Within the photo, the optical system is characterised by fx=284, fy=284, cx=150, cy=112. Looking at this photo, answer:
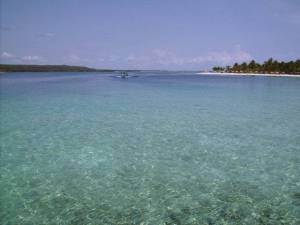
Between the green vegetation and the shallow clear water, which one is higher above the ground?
the green vegetation

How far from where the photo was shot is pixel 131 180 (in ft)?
26.4

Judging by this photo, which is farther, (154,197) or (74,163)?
(74,163)

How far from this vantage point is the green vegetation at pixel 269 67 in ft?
380

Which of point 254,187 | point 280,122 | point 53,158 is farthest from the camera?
point 280,122

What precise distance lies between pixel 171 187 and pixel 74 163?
3595 millimetres

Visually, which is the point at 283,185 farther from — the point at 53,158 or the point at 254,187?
the point at 53,158

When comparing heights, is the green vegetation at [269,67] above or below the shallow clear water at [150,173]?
above

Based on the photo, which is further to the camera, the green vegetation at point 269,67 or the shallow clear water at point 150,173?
the green vegetation at point 269,67

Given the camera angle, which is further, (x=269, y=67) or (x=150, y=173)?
(x=269, y=67)

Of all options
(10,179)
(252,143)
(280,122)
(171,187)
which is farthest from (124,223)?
(280,122)

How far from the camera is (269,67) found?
129 meters

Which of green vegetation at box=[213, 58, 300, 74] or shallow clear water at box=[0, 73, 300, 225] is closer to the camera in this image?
shallow clear water at box=[0, 73, 300, 225]

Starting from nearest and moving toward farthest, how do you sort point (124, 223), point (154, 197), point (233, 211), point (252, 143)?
point (124, 223), point (233, 211), point (154, 197), point (252, 143)

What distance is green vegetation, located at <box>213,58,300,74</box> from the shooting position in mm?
115688
